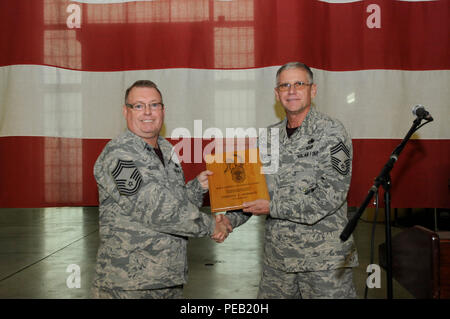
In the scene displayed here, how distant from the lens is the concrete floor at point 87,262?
3250 mm

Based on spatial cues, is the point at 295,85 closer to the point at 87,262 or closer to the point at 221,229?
the point at 221,229

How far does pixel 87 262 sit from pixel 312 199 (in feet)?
10.7

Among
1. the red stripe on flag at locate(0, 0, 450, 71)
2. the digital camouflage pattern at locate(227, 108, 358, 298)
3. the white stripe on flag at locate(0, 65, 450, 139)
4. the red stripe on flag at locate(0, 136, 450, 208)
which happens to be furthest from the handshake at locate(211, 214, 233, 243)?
the red stripe on flag at locate(0, 0, 450, 71)

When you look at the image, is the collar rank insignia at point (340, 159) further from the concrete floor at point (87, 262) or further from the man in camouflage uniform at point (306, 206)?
the concrete floor at point (87, 262)

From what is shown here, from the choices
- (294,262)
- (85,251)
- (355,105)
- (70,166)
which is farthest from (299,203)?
(85,251)

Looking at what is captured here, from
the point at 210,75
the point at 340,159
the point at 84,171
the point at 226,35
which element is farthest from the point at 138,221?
the point at 226,35

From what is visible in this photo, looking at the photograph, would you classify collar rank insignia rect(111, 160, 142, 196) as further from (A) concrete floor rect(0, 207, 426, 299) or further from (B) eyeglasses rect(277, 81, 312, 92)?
(A) concrete floor rect(0, 207, 426, 299)

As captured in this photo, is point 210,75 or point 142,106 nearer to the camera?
point 142,106

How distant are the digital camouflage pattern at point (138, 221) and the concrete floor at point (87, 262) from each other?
174 centimetres

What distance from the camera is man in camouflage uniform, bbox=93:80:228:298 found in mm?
1448

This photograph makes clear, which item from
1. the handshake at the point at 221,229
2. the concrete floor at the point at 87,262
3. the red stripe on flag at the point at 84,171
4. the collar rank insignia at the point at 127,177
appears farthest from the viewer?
the concrete floor at the point at 87,262

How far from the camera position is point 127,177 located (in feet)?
4.74

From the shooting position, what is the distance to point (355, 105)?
8.16 feet

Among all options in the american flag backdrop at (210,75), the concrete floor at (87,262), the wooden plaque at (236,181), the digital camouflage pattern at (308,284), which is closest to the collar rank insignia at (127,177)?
the wooden plaque at (236,181)
